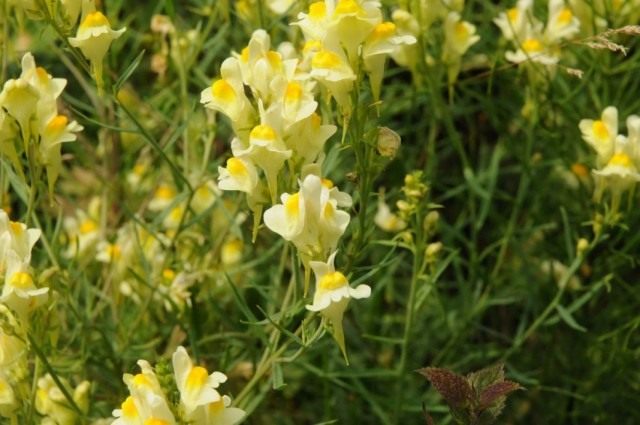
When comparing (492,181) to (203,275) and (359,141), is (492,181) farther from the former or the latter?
(359,141)

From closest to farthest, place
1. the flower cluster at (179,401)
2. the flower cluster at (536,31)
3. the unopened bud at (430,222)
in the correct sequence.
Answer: the flower cluster at (179,401)
the unopened bud at (430,222)
the flower cluster at (536,31)

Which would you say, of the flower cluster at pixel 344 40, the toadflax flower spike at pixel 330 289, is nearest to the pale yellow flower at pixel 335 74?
the flower cluster at pixel 344 40

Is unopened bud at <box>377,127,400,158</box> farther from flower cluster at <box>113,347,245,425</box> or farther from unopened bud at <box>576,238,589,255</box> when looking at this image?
unopened bud at <box>576,238,589,255</box>

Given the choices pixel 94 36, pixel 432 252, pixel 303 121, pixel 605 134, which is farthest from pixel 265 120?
pixel 605 134

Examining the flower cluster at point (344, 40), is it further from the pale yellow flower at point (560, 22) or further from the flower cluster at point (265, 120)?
the pale yellow flower at point (560, 22)

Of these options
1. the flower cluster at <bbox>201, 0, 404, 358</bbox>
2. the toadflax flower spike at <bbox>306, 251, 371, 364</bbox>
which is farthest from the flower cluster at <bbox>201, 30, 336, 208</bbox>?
the toadflax flower spike at <bbox>306, 251, 371, 364</bbox>

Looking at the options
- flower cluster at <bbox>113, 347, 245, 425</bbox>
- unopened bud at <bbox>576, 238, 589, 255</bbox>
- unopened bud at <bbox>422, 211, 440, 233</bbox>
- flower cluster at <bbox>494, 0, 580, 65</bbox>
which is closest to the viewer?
flower cluster at <bbox>113, 347, 245, 425</bbox>

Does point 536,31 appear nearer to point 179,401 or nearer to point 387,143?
point 387,143
